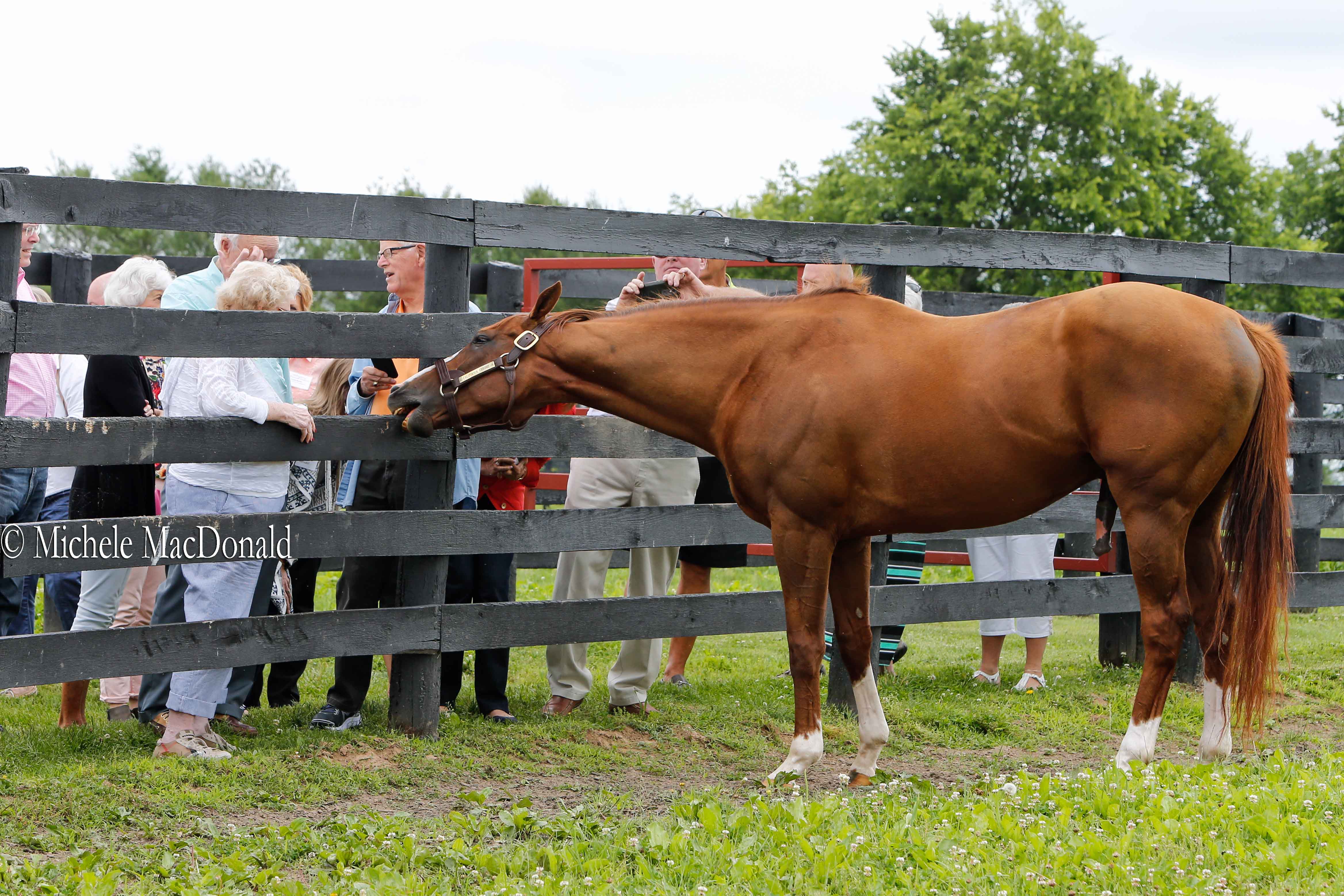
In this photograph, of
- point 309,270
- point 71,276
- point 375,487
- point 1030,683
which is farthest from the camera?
point 309,270

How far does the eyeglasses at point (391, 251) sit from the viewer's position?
5.13 meters

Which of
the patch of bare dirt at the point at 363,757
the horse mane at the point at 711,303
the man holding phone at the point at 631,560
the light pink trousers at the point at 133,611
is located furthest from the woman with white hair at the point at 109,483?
the man holding phone at the point at 631,560

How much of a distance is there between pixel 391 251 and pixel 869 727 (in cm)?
279

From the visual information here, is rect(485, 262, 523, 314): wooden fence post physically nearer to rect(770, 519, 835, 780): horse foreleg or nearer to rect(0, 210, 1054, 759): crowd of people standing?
rect(0, 210, 1054, 759): crowd of people standing

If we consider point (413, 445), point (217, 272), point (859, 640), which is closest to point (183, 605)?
point (413, 445)

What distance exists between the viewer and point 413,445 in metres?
4.56

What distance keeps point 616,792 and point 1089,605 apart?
2805 mm

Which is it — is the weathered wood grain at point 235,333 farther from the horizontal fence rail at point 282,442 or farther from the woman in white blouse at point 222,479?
the horizontal fence rail at point 282,442

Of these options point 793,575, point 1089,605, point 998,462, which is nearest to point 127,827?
point 793,575

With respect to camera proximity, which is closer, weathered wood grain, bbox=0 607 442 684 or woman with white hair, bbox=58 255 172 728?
weathered wood grain, bbox=0 607 442 684

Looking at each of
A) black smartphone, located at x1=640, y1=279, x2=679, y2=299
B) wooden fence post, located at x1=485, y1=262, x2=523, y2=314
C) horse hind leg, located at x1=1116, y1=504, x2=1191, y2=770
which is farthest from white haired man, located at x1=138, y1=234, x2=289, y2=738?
horse hind leg, located at x1=1116, y1=504, x2=1191, y2=770

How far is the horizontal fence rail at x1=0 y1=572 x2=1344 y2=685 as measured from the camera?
3.98 m

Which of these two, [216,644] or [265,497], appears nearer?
[216,644]

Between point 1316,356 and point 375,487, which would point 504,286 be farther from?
point 1316,356
